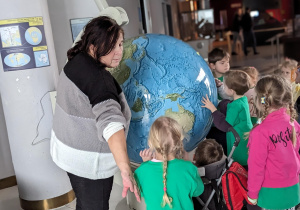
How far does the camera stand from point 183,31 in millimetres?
12641

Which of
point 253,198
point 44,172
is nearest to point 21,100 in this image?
point 44,172

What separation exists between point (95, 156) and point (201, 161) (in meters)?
0.81

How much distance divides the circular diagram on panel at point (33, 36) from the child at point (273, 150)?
178 centimetres

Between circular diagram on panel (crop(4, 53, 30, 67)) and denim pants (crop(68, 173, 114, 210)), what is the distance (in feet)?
4.44

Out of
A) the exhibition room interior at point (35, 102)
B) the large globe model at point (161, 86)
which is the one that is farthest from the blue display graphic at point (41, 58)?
the large globe model at point (161, 86)

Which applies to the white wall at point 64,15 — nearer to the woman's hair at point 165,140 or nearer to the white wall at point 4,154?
the white wall at point 4,154

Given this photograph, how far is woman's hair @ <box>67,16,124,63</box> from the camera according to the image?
1.93 metres

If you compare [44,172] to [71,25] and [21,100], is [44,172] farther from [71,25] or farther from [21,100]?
[71,25]

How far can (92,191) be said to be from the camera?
6.92ft

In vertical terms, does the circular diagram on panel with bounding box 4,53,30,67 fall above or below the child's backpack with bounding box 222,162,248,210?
above

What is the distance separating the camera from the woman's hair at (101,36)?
1.93 m

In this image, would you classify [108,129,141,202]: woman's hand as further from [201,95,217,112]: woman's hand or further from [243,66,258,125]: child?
[243,66,258,125]: child

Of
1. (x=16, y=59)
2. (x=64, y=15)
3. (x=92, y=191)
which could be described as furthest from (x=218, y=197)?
(x=64, y=15)

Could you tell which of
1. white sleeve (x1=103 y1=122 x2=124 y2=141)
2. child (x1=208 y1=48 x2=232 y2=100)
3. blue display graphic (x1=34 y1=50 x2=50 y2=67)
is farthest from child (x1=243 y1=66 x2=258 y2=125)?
blue display graphic (x1=34 y1=50 x2=50 y2=67)
